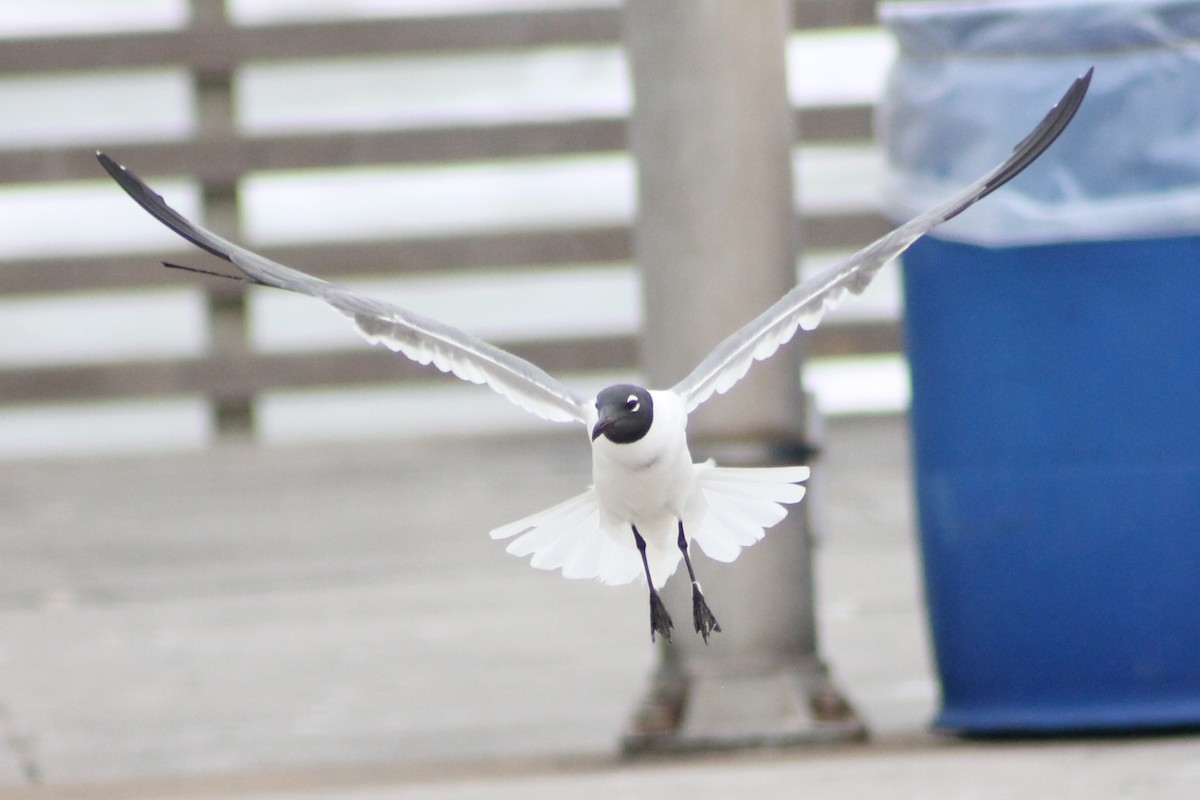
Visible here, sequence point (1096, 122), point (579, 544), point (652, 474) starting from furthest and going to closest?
point (1096, 122), point (579, 544), point (652, 474)

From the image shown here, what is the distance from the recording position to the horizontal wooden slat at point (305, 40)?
24.5 feet

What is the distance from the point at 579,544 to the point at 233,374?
5409mm

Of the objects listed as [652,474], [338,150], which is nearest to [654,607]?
[652,474]

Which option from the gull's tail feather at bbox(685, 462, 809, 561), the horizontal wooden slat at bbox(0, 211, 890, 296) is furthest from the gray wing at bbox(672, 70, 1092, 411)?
the horizontal wooden slat at bbox(0, 211, 890, 296)

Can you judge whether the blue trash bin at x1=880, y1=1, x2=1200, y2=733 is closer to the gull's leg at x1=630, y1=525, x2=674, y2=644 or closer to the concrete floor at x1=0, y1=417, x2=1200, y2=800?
the concrete floor at x1=0, y1=417, x2=1200, y2=800

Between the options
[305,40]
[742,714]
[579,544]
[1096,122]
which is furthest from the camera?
[305,40]

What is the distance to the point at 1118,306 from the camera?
3.34 meters

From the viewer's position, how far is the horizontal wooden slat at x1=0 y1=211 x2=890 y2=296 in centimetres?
739

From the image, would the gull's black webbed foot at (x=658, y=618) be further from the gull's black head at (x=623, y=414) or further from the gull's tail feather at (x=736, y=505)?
the gull's black head at (x=623, y=414)

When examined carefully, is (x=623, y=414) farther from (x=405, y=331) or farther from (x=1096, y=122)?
(x=1096, y=122)

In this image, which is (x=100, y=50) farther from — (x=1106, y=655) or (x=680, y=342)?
(x=1106, y=655)

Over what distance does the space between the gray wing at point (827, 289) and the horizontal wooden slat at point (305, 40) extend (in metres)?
5.44

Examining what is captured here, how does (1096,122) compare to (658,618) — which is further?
(1096,122)

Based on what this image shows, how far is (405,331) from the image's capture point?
2129 millimetres
